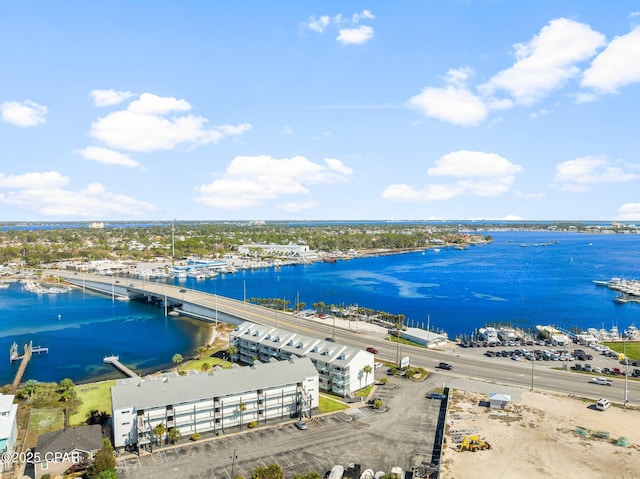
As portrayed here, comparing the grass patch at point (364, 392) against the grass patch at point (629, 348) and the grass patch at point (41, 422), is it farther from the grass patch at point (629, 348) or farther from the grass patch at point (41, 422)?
the grass patch at point (629, 348)

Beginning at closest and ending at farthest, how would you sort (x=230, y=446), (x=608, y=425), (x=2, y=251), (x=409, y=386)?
1. (x=230, y=446)
2. (x=608, y=425)
3. (x=409, y=386)
4. (x=2, y=251)

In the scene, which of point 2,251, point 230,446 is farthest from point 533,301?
point 2,251

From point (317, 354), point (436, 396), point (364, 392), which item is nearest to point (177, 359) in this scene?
point (317, 354)

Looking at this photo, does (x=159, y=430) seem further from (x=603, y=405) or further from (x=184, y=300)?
(x=184, y=300)

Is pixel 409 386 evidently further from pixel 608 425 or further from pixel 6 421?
pixel 6 421

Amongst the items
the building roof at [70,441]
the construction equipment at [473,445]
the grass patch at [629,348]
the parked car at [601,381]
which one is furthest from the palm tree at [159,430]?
the grass patch at [629,348]

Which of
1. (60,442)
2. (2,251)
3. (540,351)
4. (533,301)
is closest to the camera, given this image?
(60,442)

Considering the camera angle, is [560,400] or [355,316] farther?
[355,316]
